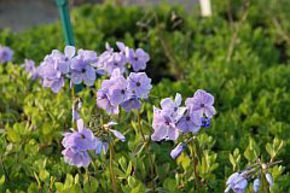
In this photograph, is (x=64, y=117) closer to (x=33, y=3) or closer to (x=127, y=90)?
(x=127, y=90)

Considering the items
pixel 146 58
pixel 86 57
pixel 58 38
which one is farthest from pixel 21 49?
pixel 86 57

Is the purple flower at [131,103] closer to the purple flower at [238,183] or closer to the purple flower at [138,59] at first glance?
the purple flower at [238,183]

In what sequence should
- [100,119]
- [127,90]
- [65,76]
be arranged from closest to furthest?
[127,90], [100,119], [65,76]

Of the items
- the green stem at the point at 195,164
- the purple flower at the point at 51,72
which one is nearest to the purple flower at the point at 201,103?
the green stem at the point at 195,164

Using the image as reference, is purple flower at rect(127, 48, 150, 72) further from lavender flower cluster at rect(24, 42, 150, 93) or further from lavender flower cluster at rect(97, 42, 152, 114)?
lavender flower cluster at rect(97, 42, 152, 114)

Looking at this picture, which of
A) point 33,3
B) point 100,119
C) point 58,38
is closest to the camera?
point 100,119

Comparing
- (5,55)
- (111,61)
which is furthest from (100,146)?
(5,55)

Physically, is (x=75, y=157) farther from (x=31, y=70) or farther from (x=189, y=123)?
(x=31, y=70)

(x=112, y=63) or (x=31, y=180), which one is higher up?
(x=112, y=63)
